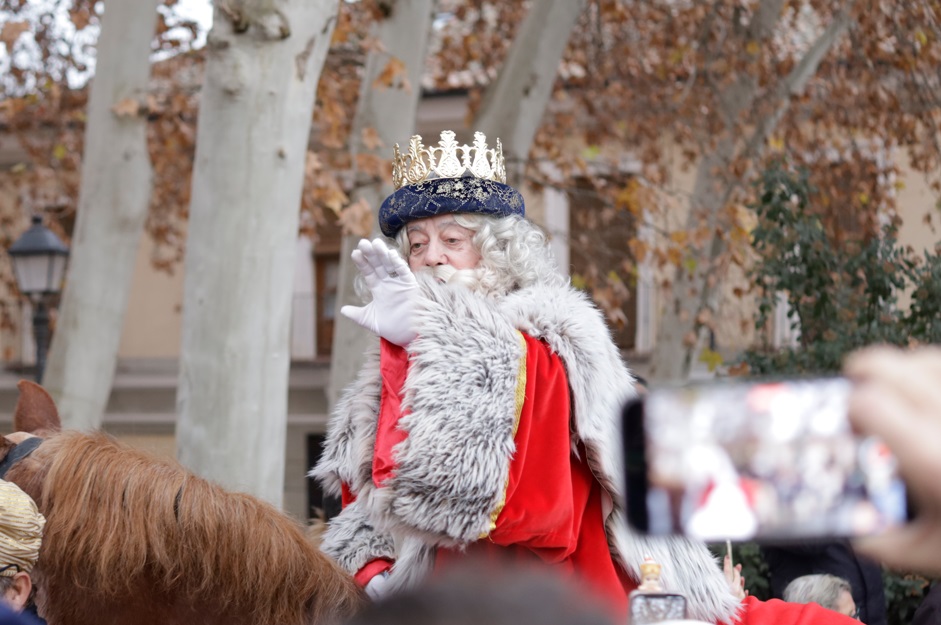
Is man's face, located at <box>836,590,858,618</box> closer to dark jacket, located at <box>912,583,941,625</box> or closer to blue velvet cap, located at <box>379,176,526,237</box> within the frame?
dark jacket, located at <box>912,583,941,625</box>

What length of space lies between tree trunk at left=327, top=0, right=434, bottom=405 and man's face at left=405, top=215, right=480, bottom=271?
4.06m

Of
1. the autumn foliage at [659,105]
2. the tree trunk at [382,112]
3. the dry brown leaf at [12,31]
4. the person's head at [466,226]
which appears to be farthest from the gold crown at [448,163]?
the dry brown leaf at [12,31]

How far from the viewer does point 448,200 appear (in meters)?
3.59

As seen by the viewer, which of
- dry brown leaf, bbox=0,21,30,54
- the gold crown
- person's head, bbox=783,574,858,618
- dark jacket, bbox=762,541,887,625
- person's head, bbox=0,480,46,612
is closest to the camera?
person's head, bbox=0,480,46,612

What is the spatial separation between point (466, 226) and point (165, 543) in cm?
149

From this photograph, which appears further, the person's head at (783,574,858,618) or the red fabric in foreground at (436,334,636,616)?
the person's head at (783,574,858,618)

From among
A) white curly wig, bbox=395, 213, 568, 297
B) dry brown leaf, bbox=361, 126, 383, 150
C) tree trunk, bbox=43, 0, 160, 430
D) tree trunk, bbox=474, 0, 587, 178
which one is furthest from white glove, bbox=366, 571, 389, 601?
tree trunk, bbox=474, 0, 587, 178

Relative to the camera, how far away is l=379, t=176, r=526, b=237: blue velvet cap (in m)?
3.59

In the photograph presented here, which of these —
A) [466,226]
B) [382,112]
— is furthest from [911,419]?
[382,112]

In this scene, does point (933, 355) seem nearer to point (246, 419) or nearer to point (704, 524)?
point (704, 524)

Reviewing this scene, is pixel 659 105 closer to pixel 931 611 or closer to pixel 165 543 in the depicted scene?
pixel 931 611

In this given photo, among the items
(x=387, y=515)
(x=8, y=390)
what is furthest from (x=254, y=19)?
(x=8, y=390)

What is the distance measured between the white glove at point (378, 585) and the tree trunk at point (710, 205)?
8.21m

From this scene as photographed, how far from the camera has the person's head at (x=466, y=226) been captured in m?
3.45
